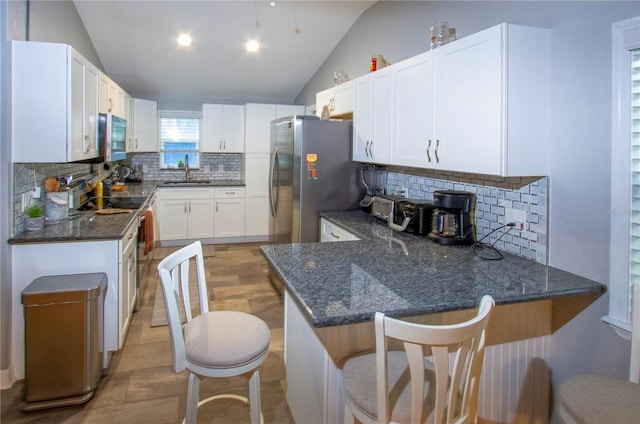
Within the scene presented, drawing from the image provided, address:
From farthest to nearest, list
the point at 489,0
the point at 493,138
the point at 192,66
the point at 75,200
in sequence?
the point at 192,66, the point at 75,200, the point at 489,0, the point at 493,138

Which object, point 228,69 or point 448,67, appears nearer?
point 448,67

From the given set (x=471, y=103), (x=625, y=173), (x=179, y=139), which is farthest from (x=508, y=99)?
(x=179, y=139)

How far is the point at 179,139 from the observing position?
6902 millimetres

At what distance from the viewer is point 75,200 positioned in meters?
3.72

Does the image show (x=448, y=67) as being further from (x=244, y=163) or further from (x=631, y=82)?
(x=244, y=163)

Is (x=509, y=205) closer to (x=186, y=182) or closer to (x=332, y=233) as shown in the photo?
(x=332, y=233)

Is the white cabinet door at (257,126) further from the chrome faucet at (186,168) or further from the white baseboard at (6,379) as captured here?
the white baseboard at (6,379)

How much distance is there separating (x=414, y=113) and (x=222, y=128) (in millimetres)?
4445

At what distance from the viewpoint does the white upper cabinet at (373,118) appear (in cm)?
319

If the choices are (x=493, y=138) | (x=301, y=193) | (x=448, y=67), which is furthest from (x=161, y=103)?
(x=493, y=138)

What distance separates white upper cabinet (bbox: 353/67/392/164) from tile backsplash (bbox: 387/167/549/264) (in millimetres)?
471

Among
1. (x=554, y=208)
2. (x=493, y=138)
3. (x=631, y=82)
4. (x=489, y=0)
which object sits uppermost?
(x=489, y=0)

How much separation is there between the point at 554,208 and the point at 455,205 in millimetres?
583

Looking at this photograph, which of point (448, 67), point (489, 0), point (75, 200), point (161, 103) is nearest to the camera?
point (448, 67)
